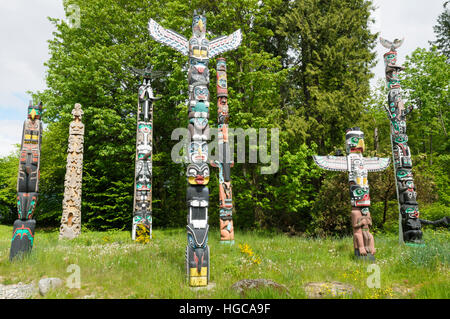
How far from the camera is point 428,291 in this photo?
482 centimetres

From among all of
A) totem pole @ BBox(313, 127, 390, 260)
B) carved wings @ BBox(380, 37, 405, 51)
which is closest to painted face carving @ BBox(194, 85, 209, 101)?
totem pole @ BBox(313, 127, 390, 260)

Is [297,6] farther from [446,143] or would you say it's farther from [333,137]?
[446,143]

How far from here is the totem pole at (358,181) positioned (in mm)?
7035

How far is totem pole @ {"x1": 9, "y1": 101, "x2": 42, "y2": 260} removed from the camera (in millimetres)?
6863

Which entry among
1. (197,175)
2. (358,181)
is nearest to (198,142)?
(197,175)

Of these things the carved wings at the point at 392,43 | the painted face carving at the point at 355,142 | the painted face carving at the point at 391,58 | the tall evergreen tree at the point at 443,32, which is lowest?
the painted face carving at the point at 355,142

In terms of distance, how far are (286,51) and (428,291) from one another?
15885mm

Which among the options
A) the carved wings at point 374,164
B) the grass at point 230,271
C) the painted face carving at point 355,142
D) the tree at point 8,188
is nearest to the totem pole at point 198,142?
the grass at point 230,271

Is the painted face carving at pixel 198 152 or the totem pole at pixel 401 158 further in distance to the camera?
the totem pole at pixel 401 158

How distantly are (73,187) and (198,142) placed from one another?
831 cm

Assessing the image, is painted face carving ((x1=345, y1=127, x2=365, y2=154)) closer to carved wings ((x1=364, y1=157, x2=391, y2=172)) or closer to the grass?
carved wings ((x1=364, y1=157, x2=391, y2=172))

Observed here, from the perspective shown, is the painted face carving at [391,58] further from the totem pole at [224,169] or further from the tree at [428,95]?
the tree at [428,95]

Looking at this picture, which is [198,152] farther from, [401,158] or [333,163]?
[401,158]
